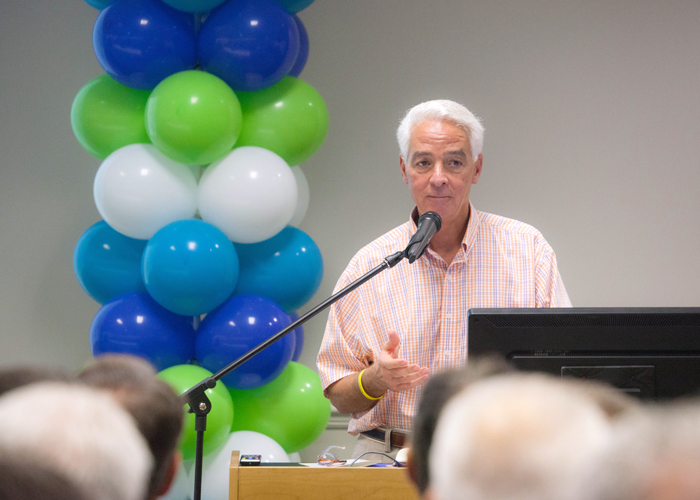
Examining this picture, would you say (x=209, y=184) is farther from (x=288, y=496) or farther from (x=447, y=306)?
(x=288, y=496)

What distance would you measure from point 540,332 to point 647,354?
16cm

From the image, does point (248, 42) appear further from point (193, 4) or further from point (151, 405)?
point (151, 405)

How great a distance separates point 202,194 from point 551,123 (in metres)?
1.58

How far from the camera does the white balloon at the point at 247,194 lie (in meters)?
2.19

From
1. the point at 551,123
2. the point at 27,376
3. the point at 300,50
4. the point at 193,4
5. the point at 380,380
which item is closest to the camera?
the point at 27,376

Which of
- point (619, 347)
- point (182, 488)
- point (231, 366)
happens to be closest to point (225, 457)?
point (182, 488)

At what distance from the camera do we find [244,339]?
7.13 feet

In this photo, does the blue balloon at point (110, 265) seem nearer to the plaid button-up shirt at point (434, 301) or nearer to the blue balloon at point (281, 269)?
the blue balloon at point (281, 269)

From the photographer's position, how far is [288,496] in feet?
4.02

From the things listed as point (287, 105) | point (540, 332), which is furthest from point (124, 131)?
point (540, 332)

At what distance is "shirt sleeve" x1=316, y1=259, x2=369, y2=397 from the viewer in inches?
70.8

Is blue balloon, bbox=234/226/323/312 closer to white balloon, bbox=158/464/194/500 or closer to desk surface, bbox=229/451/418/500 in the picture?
white balloon, bbox=158/464/194/500

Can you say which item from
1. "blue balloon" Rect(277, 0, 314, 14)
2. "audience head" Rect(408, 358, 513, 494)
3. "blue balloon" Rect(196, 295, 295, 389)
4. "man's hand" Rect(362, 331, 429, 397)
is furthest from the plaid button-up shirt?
"audience head" Rect(408, 358, 513, 494)

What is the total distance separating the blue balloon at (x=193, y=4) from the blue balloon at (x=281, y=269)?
0.79 metres
